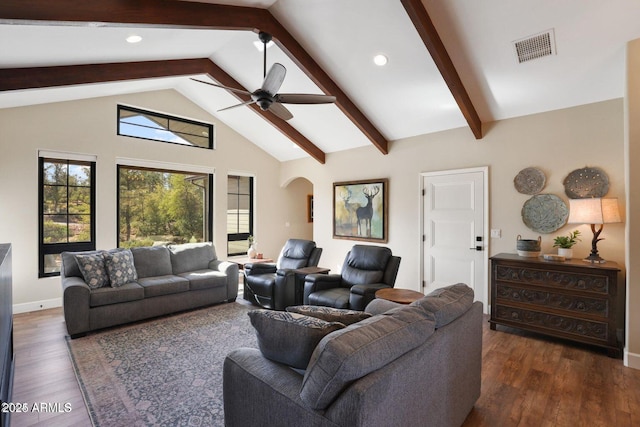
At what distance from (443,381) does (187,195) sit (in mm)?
5565

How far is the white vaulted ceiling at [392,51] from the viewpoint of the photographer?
108 inches

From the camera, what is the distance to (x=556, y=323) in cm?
334

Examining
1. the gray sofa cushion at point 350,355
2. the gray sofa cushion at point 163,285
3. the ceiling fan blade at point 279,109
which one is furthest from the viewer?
the gray sofa cushion at point 163,285

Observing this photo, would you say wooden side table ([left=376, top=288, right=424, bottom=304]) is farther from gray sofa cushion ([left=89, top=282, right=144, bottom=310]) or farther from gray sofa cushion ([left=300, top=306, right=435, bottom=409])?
gray sofa cushion ([left=89, top=282, right=144, bottom=310])

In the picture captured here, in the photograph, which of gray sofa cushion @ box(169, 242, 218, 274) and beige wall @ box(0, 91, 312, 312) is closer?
beige wall @ box(0, 91, 312, 312)

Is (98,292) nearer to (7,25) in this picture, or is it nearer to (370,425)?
(7,25)

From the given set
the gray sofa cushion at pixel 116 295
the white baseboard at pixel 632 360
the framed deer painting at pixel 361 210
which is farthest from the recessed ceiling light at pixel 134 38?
the white baseboard at pixel 632 360

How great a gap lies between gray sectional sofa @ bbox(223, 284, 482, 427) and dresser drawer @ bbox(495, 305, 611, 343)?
1.97 meters

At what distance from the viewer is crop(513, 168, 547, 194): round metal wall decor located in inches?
154

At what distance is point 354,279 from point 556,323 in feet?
7.12

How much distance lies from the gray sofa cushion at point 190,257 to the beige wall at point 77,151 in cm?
106

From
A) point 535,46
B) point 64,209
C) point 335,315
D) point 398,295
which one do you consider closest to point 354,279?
point 398,295

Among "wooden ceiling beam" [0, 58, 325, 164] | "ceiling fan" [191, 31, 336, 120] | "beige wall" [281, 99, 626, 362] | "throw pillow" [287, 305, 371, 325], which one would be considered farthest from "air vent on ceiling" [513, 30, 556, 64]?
"wooden ceiling beam" [0, 58, 325, 164]

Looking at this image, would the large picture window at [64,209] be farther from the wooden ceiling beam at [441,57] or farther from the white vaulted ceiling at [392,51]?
the wooden ceiling beam at [441,57]
